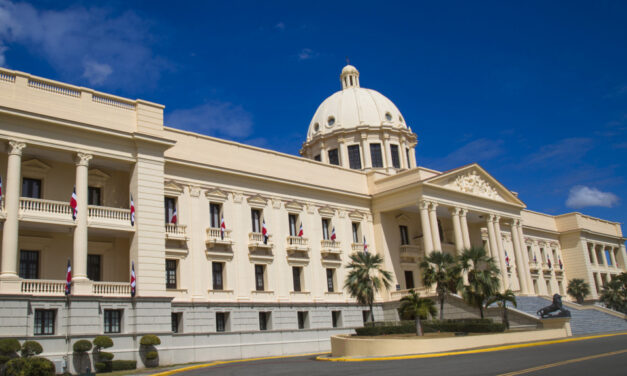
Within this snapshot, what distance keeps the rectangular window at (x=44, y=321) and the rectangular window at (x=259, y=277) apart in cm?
1583

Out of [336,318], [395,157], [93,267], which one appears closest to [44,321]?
[93,267]

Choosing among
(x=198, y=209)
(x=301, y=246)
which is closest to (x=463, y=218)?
(x=301, y=246)

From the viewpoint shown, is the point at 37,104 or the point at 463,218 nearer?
the point at 37,104

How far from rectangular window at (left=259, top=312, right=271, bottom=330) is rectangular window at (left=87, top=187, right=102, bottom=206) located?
44.0 feet

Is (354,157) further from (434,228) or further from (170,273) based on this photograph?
(170,273)

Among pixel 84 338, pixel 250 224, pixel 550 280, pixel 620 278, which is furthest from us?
pixel 550 280

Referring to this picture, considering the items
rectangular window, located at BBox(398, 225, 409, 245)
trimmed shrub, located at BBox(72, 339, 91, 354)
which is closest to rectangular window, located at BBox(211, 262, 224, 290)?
trimmed shrub, located at BBox(72, 339, 91, 354)

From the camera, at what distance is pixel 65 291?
29.5m

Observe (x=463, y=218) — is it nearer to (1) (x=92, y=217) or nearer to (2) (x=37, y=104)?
(1) (x=92, y=217)

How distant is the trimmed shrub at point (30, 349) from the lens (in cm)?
2609

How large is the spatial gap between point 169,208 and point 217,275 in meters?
5.60

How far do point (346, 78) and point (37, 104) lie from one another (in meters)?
50.2

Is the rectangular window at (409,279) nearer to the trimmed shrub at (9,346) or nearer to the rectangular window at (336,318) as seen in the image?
the rectangular window at (336,318)

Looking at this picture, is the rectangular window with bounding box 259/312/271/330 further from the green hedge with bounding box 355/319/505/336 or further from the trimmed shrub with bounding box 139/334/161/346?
the trimmed shrub with bounding box 139/334/161/346
